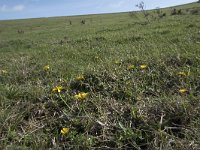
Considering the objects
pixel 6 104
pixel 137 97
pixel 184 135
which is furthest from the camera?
pixel 6 104

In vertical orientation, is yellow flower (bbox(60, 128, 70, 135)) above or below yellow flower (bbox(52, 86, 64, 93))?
below

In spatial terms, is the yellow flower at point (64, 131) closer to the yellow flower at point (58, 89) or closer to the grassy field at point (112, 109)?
the grassy field at point (112, 109)

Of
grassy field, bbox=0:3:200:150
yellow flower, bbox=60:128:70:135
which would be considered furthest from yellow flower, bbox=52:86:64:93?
yellow flower, bbox=60:128:70:135

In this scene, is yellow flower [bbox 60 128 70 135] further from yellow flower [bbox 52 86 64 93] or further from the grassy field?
yellow flower [bbox 52 86 64 93]

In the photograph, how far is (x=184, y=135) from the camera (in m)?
2.54

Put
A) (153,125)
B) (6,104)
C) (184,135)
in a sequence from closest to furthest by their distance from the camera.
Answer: (184,135)
(153,125)
(6,104)

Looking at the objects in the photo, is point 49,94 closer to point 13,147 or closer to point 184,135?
point 13,147

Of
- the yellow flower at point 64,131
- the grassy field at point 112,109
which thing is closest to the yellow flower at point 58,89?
the grassy field at point 112,109

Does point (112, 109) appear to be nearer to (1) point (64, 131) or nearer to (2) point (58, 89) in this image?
(1) point (64, 131)

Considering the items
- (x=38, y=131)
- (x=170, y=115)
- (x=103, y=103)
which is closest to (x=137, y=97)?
(x=103, y=103)

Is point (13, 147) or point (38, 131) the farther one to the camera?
point (38, 131)

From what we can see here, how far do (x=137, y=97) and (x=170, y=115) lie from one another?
0.62m

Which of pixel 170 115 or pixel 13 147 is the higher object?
pixel 170 115

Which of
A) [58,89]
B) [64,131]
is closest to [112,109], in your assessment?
[64,131]
